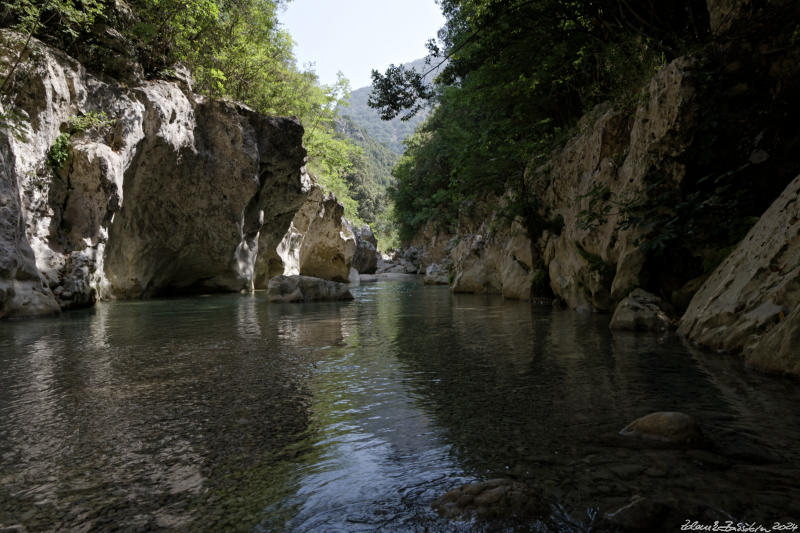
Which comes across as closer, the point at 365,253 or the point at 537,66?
the point at 537,66

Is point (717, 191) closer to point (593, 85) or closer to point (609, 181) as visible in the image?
point (609, 181)

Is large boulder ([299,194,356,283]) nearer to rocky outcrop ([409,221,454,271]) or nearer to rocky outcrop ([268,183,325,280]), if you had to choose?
rocky outcrop ([268,183,325,280])

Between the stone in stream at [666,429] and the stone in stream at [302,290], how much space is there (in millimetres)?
12084

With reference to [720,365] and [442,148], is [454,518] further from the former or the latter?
[442,148]

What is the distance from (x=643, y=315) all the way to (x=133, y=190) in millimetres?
14649

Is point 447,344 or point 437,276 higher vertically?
point 437,276

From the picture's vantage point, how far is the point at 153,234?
1608 cm

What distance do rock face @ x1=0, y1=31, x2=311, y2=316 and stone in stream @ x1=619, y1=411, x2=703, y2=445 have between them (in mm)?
10843

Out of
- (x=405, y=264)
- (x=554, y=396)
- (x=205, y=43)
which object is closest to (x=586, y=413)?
(x=554, y=396)

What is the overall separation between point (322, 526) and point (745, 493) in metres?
1.69

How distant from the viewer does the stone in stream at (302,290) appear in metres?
13.9

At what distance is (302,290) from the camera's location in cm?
1418

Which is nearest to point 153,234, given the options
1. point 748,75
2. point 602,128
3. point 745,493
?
point 602,128

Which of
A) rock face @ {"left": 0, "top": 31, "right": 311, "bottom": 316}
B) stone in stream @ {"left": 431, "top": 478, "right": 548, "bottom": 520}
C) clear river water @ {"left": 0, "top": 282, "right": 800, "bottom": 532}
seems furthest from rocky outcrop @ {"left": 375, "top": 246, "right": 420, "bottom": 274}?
stone in stream @ {"left": 431, "top": 478, "right": 548, "bottom": 520}
